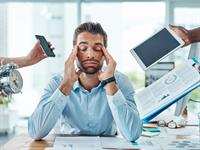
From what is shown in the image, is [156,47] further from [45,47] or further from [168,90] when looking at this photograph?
[45,47]

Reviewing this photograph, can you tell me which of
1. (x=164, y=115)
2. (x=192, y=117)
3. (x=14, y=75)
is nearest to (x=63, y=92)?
(x=14, y=75)

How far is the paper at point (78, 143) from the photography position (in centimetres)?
146

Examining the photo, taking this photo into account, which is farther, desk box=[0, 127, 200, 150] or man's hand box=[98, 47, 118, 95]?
man's hand box=[98, 47, 118, 95]

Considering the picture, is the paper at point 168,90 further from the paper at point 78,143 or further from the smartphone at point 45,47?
the smartphone at point 45,47

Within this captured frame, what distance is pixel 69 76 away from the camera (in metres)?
1.73

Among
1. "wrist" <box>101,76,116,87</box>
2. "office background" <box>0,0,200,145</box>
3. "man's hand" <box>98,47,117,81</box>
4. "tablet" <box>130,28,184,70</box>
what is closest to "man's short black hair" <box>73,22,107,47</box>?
→ "man's hand" <box>98,47,117,81</box>

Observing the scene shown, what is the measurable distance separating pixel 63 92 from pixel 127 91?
399 millimetres

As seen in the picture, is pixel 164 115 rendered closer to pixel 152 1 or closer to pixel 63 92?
pixel 63 92

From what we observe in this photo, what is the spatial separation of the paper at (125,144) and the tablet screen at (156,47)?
354 mm

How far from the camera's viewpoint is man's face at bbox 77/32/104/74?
1.81m

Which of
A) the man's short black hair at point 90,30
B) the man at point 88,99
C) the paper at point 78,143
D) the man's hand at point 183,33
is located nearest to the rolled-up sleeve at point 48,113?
the man at point 88,99

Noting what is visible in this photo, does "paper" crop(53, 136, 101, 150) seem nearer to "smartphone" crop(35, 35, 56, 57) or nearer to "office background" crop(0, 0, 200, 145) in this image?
"smartphone" crop(35, 35, 56, 57)

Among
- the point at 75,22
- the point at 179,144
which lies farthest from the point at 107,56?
the point at 75,22

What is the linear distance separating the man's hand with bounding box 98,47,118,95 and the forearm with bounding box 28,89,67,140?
22 centimetres
